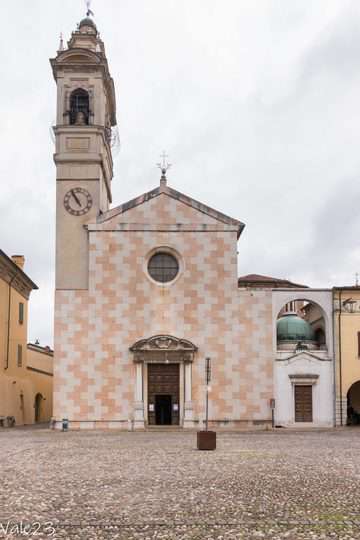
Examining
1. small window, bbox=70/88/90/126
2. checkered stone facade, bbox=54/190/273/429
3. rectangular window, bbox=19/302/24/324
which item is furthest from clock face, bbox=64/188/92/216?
rectangular window, bbox=19/302/24/324

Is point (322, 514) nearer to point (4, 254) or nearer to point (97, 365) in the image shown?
point (97, 365)

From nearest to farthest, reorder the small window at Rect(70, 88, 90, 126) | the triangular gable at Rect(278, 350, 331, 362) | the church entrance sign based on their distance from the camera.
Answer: the church entrance sign → the triangular gable at Rect(278, 350, 331, 362) → the small window at Rect(70, 88, 90, 126)

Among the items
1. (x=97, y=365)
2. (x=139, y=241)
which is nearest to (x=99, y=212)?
(x=139, y=241)

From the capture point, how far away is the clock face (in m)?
40.8

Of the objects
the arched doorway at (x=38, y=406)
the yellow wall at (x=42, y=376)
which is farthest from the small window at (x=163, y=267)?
the arched doorway at (x=38, y=406)

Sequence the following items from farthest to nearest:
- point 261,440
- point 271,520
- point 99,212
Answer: point 99,212 < point 261,440 < point 271,520

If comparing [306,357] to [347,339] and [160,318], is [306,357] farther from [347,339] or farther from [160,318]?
[160,318]

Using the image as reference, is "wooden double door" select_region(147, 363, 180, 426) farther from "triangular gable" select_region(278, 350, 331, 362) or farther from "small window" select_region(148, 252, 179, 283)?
"triangular gable" select_region(278, 350, 331, 362)

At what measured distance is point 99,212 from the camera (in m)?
41.0

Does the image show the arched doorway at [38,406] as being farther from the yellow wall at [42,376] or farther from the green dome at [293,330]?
the green dome at [293,330]

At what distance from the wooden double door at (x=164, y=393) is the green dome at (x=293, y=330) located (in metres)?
6.93

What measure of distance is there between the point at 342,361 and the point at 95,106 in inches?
766

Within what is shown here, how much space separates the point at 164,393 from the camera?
3906 cm

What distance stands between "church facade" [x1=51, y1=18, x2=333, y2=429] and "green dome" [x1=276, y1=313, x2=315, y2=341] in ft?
2.14
